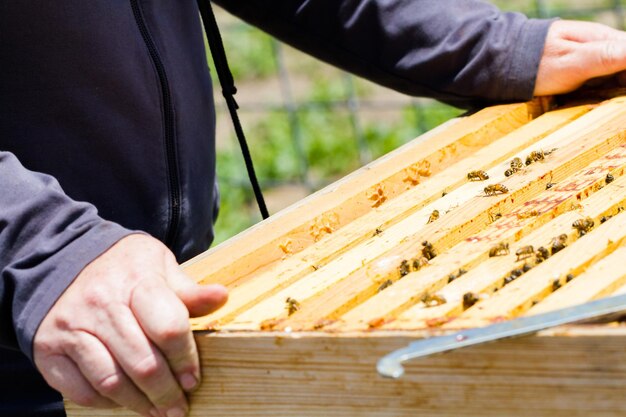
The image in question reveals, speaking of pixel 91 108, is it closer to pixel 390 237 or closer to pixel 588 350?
pixel 390 237

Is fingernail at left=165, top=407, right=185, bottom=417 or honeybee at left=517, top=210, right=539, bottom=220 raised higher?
honeybee at left=517, top=210, right=539, bottom=220

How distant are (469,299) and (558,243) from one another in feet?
0.91

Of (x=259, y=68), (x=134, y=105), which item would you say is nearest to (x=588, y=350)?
(x=134, y=105)

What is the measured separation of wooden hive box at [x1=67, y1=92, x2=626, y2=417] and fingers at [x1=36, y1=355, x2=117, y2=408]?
14 centimetres

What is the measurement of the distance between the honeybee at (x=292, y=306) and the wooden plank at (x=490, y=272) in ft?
0.55

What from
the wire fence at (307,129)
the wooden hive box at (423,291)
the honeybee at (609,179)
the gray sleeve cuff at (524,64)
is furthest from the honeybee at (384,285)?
the wire fence at (307,129)

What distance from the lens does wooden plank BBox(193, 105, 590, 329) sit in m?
1.90

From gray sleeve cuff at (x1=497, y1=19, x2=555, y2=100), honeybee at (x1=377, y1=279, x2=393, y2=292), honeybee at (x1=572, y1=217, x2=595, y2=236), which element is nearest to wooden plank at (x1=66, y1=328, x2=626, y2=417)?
honeybee at (x1=377, y1=279, x2=393, y2=292)

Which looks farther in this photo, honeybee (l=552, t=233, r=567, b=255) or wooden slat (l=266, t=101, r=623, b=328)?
honeybee (l=552, t=233, r=567, b=255)

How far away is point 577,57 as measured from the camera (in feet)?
9.25

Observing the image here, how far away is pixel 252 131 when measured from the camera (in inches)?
376

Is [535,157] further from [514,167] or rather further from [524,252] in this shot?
[524,252]

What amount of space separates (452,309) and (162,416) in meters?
0.58

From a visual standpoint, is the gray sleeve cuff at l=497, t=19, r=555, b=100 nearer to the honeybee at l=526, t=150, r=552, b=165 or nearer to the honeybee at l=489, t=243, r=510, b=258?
the honeybee at l=526, t=150, r=552, b=165
